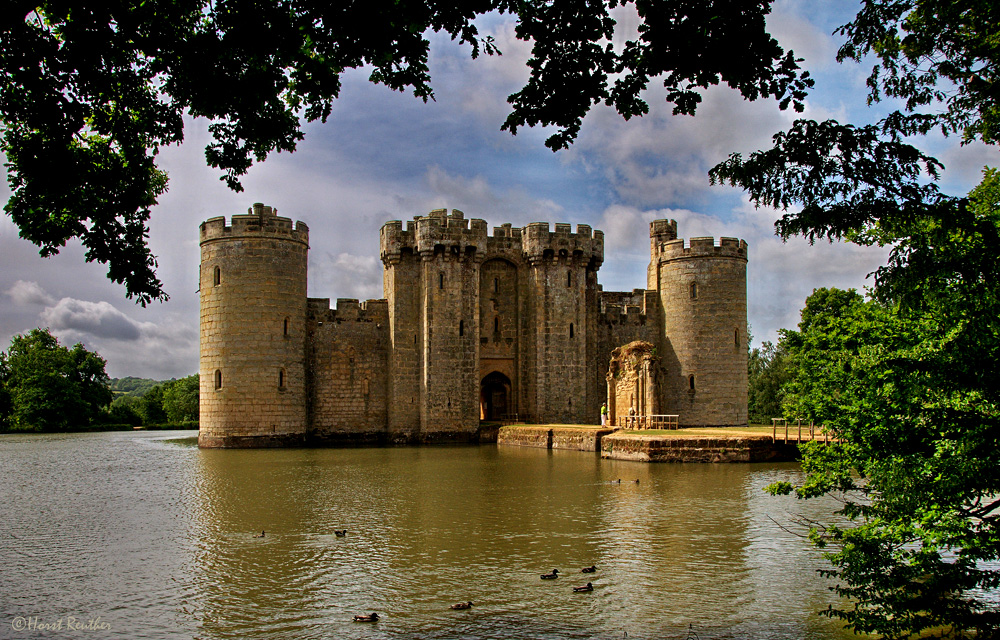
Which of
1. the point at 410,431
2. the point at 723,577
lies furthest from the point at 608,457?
the point at 723,577

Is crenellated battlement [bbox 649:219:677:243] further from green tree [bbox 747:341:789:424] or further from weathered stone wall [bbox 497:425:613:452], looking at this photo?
green tree [bbox 747:341:789:424]

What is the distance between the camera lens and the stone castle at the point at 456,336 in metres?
28.7

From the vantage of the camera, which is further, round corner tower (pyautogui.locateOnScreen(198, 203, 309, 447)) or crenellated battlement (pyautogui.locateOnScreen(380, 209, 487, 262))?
crenellated battlement (pyautogui.locateOnScreen(380, 209, 487, 262))

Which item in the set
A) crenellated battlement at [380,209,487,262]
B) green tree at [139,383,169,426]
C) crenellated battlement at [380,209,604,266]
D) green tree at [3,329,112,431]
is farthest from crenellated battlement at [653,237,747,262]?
green tree at [139,383,169,426]

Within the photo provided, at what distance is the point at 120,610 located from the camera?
789 centimetres

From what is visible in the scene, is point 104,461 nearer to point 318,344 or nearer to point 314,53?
point 318,344

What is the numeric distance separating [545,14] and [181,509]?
1184 centimetres

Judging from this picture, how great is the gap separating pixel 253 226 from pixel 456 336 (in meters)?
8.76

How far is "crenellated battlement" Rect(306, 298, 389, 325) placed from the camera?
3117 cm

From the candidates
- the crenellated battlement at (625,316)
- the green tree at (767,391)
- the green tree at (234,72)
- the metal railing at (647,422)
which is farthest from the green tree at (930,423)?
the green tree at (767,391)

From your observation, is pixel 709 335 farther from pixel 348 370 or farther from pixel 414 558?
pixel 414 558

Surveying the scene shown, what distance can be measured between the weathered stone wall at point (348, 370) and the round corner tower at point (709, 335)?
1213 cm

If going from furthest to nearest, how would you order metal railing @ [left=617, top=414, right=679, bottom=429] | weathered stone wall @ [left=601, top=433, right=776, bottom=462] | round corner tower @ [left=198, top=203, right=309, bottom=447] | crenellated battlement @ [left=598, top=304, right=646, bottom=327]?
crenellated battlement @ [left=598, top=304, right=646, bottom=327] → round corner tower @ [left=198, top=203, right=309, bottom=447] → metal railing @ [left=617, top=414, right=679, bottom=429] → weathered stone wall @ [left=601, top=433, right=776, bottom=462]

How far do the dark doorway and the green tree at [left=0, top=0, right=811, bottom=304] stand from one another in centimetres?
2541
